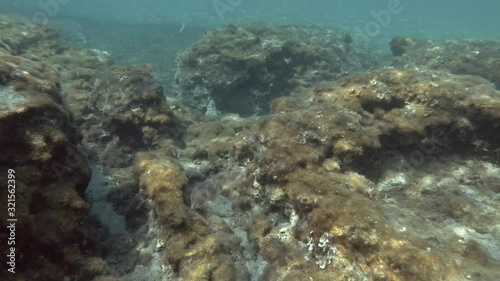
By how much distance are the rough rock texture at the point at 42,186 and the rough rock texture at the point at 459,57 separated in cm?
1340

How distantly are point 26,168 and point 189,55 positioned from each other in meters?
12.5

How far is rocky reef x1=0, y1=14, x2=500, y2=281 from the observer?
4.49 meters

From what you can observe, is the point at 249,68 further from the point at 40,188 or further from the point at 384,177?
the point at 40,188

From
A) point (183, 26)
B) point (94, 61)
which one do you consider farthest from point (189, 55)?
point (183, 26)

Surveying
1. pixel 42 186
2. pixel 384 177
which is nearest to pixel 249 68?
pixel 384 177

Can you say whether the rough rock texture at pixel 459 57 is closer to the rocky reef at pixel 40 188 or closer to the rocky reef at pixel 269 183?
the rocky reef at pixel 269 183

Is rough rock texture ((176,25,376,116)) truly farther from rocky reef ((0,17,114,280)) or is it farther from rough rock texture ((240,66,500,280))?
rocky reef ((0,17,114,280))

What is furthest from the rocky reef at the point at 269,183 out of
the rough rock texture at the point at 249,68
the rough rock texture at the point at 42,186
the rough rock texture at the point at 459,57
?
the rough rock texture at the point at 459,57

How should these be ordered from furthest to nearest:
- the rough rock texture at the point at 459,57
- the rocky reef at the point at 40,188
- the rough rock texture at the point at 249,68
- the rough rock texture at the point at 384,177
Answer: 1. the rough rock texture at the point at 249,68
2. the rough rock texture at the point at 459,57
3. the rough rock texture at the point at 384,177
4. the rocky reef at the point at 40,188

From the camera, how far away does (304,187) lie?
17.7ft

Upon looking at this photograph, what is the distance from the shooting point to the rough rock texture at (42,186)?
13.7 ft

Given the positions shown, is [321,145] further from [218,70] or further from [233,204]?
[218,70]

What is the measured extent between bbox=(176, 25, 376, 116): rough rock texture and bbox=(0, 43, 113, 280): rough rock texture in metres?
9.30

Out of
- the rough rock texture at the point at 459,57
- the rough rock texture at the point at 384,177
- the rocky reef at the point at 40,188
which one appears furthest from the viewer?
the rough rock texture at the point at 459,57
